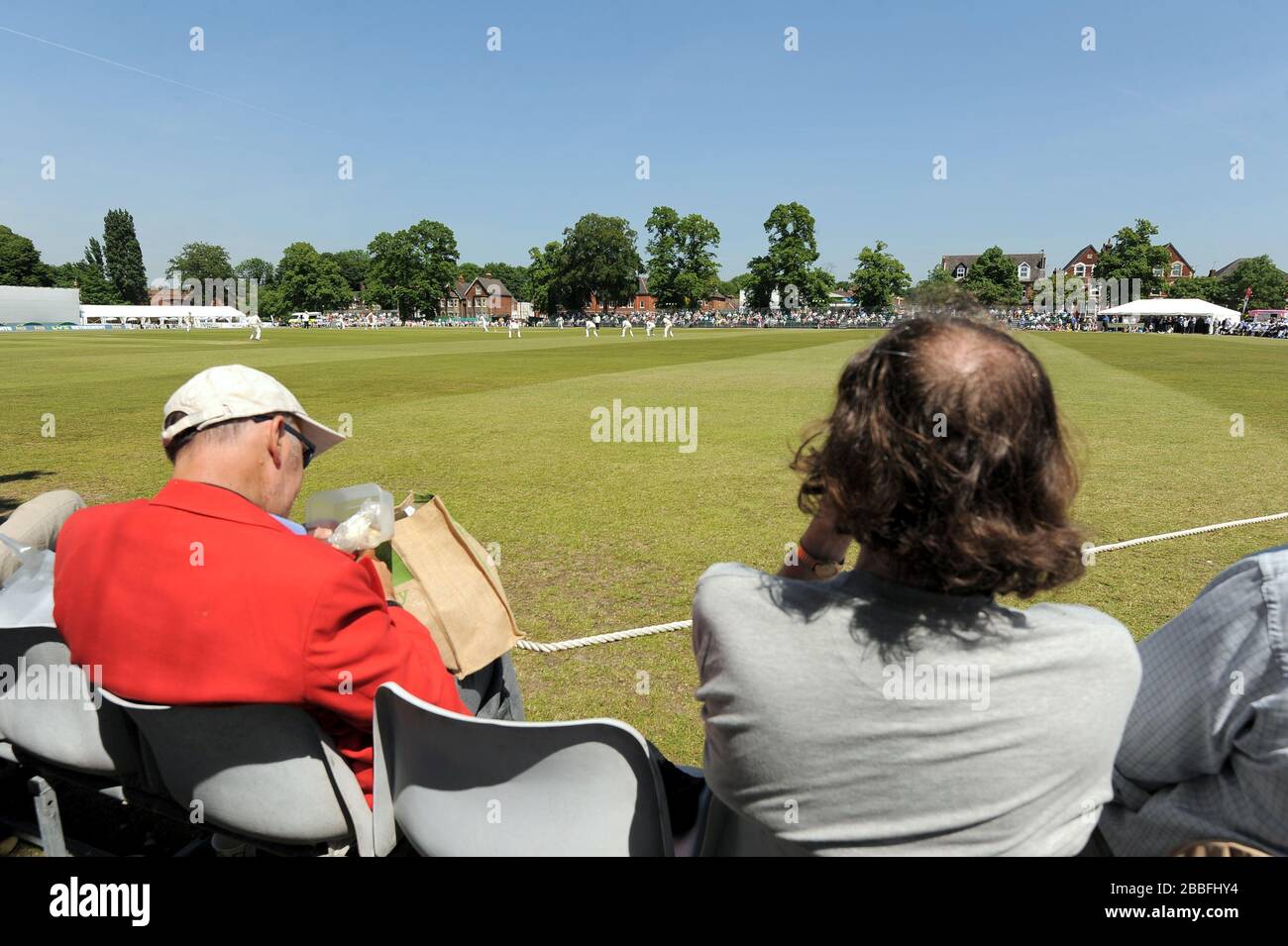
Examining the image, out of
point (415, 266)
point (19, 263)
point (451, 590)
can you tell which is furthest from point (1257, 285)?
point (19, 263)

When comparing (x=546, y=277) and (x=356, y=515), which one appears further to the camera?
(x=546, y=277)

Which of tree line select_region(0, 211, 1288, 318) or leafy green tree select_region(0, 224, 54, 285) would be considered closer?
tree line select_region(0, 211, 1288, 318)

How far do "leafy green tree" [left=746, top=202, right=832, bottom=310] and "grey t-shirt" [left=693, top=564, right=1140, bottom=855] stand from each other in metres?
110

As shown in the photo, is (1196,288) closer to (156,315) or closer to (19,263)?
(156,315)

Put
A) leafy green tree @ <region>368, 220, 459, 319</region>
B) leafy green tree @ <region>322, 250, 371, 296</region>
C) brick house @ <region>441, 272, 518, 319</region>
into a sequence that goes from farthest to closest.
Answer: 1. leafy green tree @ <region>322, 250, 371, 296</region>
2. brick house @ <region>441, 272, 518, 319</region>
3. leafy green tree @ <region>368, 220, 459, 319</region>

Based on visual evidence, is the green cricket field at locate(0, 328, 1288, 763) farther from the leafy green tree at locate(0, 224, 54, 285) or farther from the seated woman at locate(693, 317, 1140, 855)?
the leafy green tree at locate(0, 224, 54, 285)

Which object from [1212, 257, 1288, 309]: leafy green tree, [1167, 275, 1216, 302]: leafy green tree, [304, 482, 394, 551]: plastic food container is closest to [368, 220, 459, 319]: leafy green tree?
[1167, 275, 1216, 302]: leafy green tree

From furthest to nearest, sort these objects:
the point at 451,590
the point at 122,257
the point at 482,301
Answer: the point at 482,301, the point at 122,257, the point at 451,590

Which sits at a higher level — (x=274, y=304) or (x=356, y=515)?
(x=274, y=304)

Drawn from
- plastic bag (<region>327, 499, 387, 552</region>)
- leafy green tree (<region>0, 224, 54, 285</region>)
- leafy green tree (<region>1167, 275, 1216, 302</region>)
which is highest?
leafy green tree (<region>0, 224, 54, 285</region>)

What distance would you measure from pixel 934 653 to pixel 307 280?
15114 centimetres

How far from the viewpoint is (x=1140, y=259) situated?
95.0 metres

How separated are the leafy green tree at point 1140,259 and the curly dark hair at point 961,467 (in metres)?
112

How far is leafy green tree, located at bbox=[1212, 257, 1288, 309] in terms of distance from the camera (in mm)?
117938
